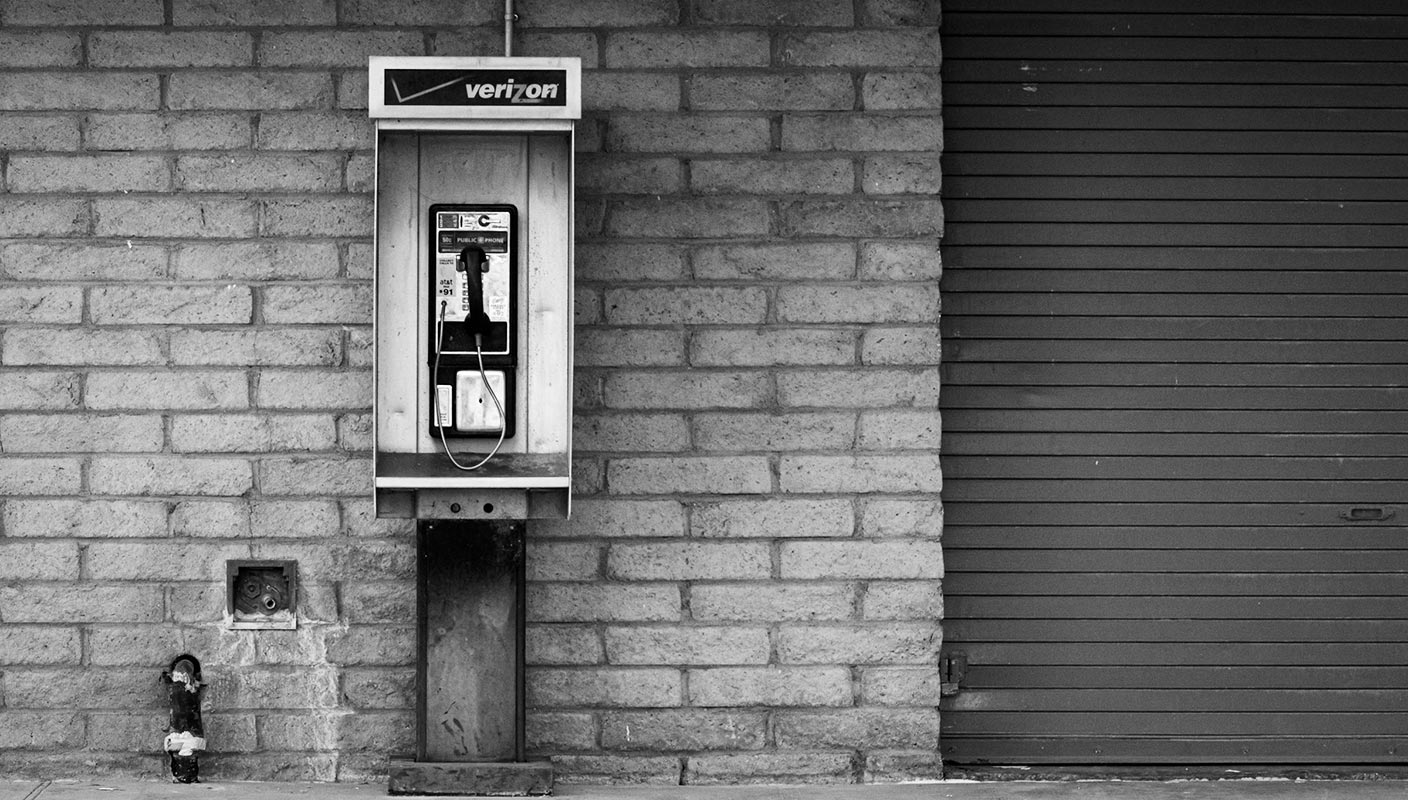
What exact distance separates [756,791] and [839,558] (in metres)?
0.81

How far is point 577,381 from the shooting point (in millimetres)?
4898

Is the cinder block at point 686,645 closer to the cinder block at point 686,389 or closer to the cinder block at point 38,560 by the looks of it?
the cinder block at point 686,389

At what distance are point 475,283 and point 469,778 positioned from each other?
1526 mm

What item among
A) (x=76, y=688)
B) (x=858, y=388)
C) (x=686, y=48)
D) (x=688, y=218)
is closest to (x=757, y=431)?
(x=858, y=388)

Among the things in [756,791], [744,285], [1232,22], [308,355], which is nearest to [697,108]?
[744,285]

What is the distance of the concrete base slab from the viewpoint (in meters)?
4.56

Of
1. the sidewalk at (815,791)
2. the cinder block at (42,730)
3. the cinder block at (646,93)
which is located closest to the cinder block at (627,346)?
the cinder block at (646,93)

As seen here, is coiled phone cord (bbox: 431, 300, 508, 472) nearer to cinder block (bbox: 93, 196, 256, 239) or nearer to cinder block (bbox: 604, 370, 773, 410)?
cinder block (bbox: 604, 370, 773, 410)

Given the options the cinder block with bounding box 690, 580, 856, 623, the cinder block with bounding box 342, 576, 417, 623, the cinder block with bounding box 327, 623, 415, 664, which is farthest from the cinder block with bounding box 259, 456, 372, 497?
the cinder block with bounding box 690, 580, 856, 623

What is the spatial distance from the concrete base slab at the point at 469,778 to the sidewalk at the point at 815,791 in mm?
170

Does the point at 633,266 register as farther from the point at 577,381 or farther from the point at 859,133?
the point at 859,133

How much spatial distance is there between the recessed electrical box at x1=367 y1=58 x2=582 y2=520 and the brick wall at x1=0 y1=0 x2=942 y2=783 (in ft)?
1.21

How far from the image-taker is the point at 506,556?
4.63 m

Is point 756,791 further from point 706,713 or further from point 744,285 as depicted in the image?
point 744,285
